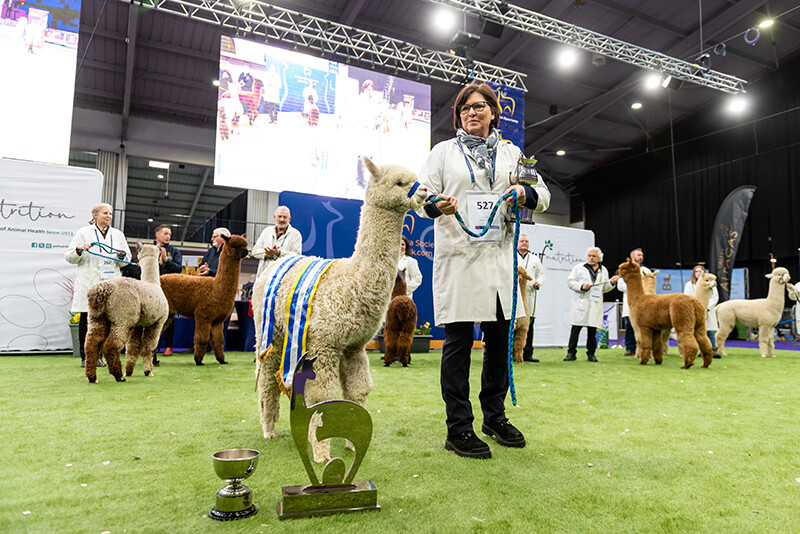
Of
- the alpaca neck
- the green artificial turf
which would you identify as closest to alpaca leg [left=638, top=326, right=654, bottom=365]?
the green artificial turf

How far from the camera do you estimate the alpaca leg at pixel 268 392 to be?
2.33 metres

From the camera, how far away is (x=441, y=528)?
1.40 m

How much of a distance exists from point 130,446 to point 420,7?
1084cm

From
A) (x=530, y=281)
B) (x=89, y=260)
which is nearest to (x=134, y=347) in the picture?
(x=89, y=260)

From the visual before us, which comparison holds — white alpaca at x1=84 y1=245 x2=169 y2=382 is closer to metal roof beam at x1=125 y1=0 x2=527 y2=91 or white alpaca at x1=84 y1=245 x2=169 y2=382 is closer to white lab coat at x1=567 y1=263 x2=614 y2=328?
white lab coat at x1=567 y1=263 x2=614 y2=328

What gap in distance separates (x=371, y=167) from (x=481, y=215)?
0.64 metres

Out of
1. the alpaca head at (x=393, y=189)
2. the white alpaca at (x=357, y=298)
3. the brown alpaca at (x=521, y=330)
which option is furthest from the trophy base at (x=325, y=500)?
the brown alpaca at (x=521, y=330)

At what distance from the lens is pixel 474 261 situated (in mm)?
2326

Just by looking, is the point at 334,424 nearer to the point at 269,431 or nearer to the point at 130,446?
the point at 269,431

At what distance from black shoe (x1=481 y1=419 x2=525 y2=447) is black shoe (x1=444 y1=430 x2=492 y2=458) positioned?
8.0 inches

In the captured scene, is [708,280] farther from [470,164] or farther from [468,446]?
[468,446]

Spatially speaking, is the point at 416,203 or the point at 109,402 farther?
the point at 109,402

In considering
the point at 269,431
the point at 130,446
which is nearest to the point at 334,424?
the point at 269,431

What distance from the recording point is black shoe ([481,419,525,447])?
232 cm
